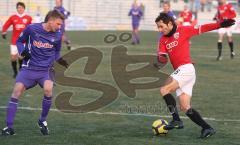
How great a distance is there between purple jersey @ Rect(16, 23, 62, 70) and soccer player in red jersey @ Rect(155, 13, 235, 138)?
1.76 m

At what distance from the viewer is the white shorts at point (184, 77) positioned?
974 centimetres

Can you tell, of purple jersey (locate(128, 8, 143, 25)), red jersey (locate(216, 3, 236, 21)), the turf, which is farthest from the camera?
purple jersey (locate(128, 8, 143, 25))

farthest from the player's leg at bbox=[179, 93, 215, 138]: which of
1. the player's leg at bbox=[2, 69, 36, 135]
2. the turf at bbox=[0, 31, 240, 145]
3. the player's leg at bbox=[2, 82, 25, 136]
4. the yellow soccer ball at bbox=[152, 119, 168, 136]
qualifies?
the player's leg at bbox=[2, 82, 25, 136]

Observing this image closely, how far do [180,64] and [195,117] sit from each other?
2.94 feet

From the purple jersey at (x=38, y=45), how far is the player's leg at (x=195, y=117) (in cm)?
227

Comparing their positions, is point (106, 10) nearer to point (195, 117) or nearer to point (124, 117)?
point (124, 117)

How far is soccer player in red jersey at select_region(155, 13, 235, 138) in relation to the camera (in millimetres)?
9742

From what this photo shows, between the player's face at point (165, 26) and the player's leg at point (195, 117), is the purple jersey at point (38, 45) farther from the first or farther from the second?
the player's leg at point (195, 117)

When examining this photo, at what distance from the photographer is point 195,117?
9.77 metres

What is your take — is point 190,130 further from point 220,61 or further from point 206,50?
point 206,50

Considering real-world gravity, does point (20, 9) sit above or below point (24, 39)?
below

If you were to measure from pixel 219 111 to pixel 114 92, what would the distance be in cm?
351

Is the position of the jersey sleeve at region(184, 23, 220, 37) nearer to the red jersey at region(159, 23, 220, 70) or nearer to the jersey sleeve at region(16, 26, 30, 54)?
the red jersey at region(159, 23, 220, 70)

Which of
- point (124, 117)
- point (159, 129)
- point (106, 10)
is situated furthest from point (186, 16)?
point (159, 129)
